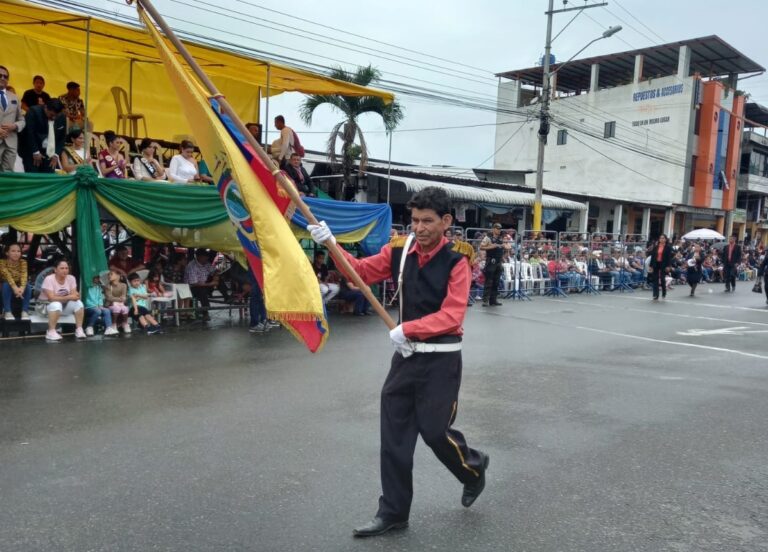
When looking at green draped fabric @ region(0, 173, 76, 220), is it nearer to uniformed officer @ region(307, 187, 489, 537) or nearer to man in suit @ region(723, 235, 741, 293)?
uniformed officer @ region(307, 187, 489, 537)

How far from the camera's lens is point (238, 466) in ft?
15.2

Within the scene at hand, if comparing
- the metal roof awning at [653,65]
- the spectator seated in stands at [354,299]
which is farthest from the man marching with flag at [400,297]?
the metal roof awning at [653,65]

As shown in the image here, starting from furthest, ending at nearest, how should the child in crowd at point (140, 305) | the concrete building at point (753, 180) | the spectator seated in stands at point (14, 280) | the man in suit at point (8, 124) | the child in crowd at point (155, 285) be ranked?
the concrete building at point (753, 180) → the child in crowd at point (155, 285) → the child in crowd at point (140, 305) → the man in suit at point (8, 124) → the spectator seated in stands at point (14, 280)

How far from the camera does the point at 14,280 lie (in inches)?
373

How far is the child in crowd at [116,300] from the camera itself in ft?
33.2

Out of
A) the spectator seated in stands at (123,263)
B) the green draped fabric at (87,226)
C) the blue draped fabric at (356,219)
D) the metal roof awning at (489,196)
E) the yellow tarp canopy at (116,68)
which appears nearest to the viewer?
the green draped fabric at (87,226)

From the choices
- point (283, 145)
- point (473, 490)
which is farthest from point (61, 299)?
point (473, 490)

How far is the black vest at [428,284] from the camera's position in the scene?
3754 millimetres

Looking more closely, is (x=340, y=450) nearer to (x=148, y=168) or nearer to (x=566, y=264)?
(x=148, y=168)

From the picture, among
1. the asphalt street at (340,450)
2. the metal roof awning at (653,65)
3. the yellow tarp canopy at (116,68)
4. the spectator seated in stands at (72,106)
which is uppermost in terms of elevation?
the metal roof awning at (653,65)

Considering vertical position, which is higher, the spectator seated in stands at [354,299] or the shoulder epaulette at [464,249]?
the shoulder epaulette at [464,249]

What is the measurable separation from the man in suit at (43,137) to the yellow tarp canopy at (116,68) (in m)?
1.29

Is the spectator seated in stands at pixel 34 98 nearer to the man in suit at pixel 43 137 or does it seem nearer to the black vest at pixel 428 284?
the man in suit at pixel 43 137

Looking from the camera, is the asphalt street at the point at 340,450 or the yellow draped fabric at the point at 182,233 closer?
the asphalt street at the point at 340,450
